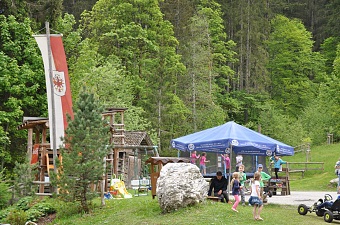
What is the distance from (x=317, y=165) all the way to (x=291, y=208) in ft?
67.6

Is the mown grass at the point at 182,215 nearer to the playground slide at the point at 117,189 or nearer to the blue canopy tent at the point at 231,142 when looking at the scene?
the playground slide at the point at 117,189

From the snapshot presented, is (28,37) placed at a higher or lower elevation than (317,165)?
higher

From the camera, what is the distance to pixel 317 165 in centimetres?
3956

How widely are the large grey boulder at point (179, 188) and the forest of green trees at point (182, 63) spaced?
12.4 meters

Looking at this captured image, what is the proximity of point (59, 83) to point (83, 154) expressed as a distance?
5011mm

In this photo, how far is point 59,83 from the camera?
77.9 feet

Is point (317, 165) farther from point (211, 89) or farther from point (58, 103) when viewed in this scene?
point (58, 103)

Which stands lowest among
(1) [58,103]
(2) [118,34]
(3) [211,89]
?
(1) [58,103]

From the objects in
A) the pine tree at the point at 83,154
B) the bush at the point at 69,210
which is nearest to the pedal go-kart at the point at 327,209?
the pine tree at the point at 83,154

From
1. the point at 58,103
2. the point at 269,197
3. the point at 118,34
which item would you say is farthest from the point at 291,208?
the point at 118,34

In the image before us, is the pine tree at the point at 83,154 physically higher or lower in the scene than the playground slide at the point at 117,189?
higher

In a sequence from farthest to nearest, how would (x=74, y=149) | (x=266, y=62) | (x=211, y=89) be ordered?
(x=266, y=62), (x=211, y=89), (x=74, y=149)

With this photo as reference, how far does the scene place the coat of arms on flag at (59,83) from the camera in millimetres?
23688

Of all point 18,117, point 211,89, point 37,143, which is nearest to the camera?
point 37,143
